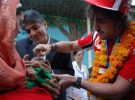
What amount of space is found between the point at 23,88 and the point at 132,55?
912mm

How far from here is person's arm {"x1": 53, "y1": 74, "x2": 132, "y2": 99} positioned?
207 cm

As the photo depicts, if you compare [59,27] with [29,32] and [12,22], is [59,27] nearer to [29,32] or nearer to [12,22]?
[29,32]

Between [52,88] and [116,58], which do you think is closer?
[52,88]

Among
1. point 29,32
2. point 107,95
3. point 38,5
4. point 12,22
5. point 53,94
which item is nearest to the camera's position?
point 12,22

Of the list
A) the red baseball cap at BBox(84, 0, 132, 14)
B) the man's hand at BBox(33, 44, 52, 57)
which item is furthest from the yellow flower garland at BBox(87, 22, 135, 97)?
the man's hand at BBox(33, 44, 52, 57)

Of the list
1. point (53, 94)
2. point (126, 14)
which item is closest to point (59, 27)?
point (126, 14)

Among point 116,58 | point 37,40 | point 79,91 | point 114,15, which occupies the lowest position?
point 79,91

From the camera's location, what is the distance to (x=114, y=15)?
2141 mm

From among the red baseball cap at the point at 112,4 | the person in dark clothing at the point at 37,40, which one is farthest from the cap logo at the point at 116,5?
the person in dark clothing at the point at 37,40

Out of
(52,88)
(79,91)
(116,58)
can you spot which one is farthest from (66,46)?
(79,91)

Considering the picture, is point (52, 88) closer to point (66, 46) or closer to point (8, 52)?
point (8, 52)

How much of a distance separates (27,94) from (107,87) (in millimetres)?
826

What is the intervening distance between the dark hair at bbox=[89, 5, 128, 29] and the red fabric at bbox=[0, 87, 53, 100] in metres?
0.81

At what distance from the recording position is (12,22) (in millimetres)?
1298
